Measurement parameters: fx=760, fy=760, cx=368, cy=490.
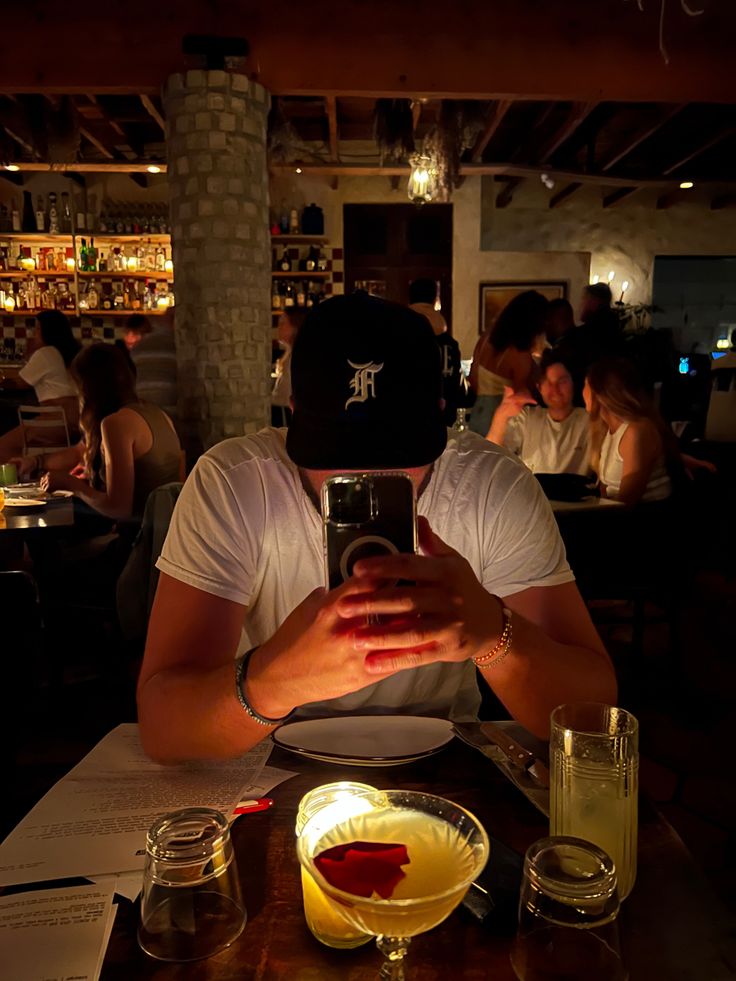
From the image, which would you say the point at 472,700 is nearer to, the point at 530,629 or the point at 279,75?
the point at 530,629

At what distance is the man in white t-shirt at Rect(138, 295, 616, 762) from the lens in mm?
922

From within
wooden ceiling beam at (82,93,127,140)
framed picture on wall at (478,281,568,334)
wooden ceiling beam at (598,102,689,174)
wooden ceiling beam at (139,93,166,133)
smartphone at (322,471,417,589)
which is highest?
wooden ceiling beam at (82,93,127,140)

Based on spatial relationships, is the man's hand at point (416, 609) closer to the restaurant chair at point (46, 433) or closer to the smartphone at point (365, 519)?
the smartphone at point (365, 519)

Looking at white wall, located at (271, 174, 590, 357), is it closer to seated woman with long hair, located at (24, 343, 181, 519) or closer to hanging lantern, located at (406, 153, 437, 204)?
hanging lantern, located at (406, 153, 437, 204)

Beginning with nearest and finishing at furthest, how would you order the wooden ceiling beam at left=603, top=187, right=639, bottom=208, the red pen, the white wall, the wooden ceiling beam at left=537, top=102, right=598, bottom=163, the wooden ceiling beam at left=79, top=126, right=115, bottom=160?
1. the red pen
2. the wooden ceiling beam at left=537, top=102, right=598, bottom=163
3. the wooden ceiling beam at left=79, top=126, right=115, bottom=160
4. the white wall
5. the wooden ceiling beam at left=603, top=187, right=639, bottom=208

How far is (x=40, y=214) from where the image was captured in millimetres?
8234

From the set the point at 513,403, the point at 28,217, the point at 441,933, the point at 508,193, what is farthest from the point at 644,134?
the point at 441,933

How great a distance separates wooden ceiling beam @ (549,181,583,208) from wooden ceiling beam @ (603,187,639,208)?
37 centimetres

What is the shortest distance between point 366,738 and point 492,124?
623 centimetres

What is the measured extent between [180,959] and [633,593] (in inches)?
107

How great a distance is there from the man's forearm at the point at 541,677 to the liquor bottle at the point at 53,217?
809 centimetres

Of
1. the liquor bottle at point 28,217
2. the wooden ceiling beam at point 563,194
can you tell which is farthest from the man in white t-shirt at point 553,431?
the liquor bottle at point 28,217

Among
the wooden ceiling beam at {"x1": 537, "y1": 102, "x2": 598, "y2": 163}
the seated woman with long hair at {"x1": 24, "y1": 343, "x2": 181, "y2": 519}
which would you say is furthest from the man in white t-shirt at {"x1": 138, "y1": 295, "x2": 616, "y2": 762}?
the wooden ceiling beam at {"x1": 537, "y1": 102, "x2": 598, "y2": 163}

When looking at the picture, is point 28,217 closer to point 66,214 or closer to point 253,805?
point 66,214
